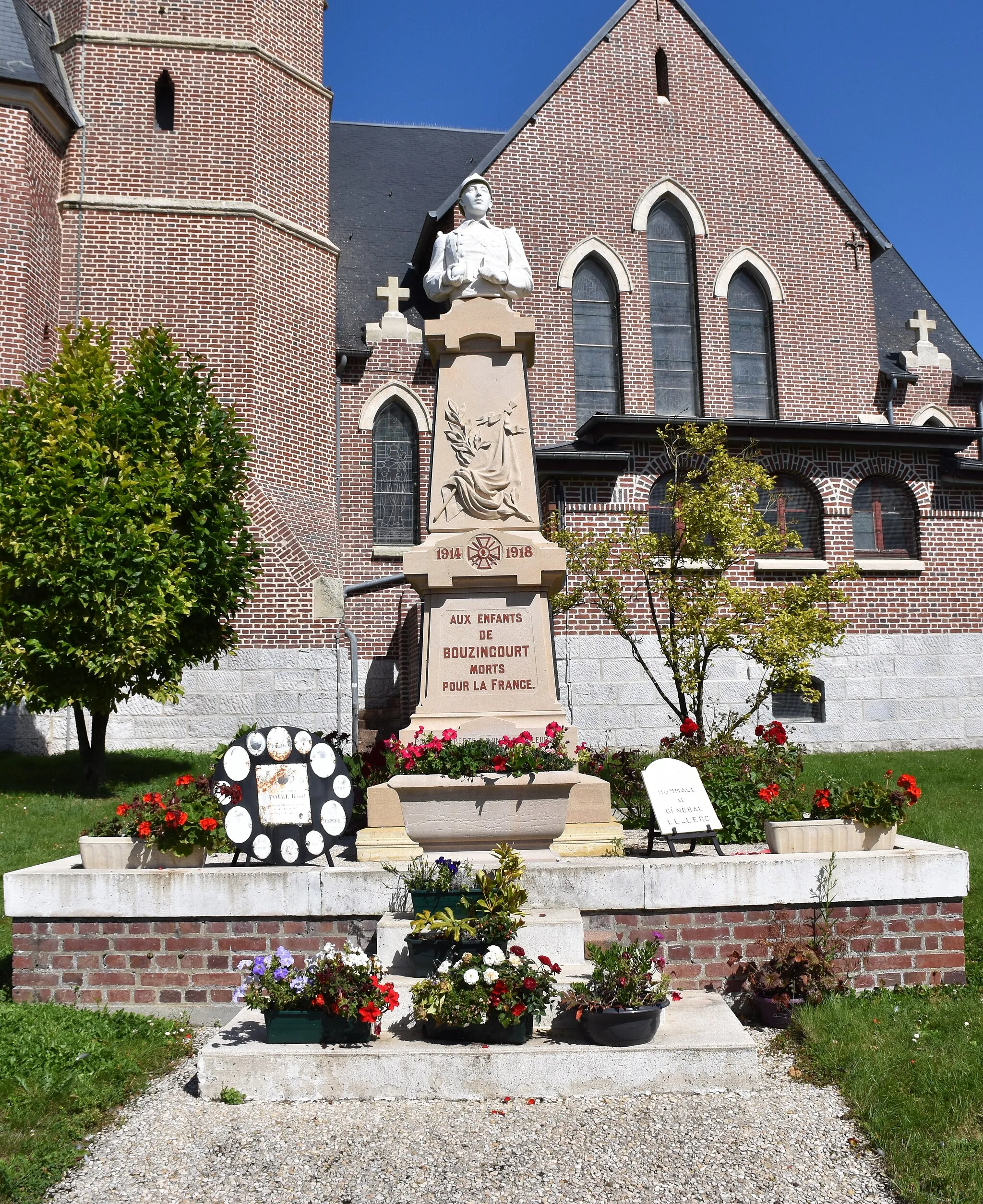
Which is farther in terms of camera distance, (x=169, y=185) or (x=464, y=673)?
(x=169, y=185)

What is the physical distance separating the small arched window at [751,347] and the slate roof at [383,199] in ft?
19.1

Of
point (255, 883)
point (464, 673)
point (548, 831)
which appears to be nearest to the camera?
point (255, 883)

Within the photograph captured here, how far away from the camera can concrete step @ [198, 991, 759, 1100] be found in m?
5.10

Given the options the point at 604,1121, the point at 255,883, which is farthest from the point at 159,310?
the point at 604,1121

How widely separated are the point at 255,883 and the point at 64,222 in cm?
1395

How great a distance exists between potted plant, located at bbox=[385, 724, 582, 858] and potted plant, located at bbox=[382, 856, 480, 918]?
0.47 meters

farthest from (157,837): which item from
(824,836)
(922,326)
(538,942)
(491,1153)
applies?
(922,326)

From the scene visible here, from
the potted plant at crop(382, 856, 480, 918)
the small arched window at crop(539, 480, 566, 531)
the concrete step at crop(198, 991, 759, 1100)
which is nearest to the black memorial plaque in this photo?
the potted plant at crop(382, 856, 480, 918)

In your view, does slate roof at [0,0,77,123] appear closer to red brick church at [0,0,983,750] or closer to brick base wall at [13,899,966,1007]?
red brick church at [0,0,983,750]

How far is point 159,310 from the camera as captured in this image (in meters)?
16.6

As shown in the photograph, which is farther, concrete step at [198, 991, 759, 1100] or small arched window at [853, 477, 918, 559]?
small arched window at [853, 477, 918, 559]

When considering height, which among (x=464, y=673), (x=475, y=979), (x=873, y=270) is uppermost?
(x=873, y=270)

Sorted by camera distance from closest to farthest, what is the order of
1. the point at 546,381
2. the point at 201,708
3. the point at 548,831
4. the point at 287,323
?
1. the point at 548,831
2. the point at 201,708
3. the point at 287,323
4. the point at 546,381

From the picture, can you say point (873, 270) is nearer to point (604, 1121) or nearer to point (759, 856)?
point (759, 856)
